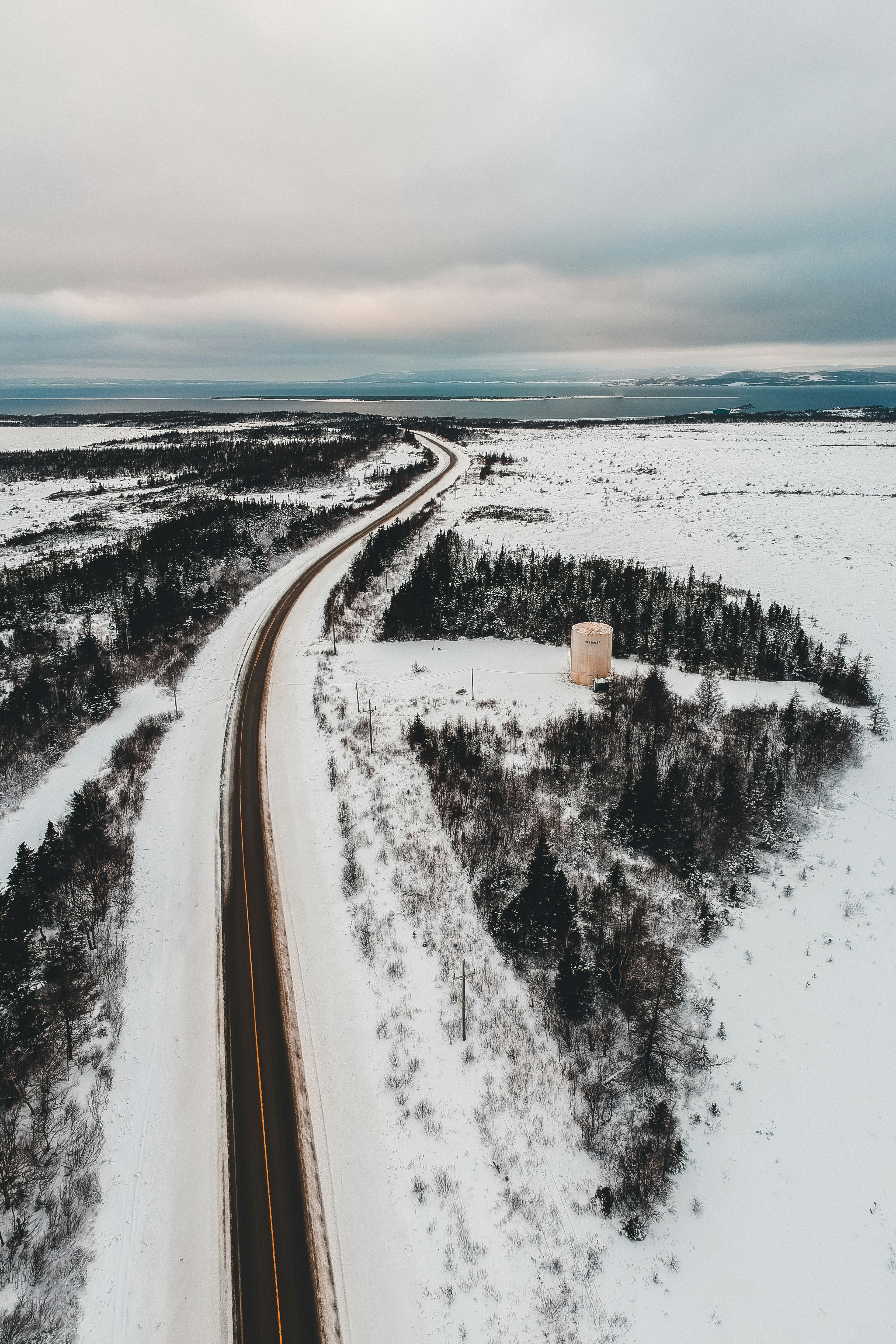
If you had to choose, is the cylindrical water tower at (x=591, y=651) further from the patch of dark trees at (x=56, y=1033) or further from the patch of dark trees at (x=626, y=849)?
the patch of dark trees at (x=56, y=1033)

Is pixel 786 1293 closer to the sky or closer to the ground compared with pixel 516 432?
closer to the ground

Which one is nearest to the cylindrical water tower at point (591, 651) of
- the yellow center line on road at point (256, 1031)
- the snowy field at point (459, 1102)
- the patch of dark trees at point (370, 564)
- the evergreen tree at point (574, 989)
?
the snowy field at point (459, 1102)

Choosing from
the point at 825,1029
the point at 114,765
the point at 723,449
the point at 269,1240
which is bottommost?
the point at 269,1240

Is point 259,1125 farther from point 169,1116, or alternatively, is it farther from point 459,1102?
point 459,1102

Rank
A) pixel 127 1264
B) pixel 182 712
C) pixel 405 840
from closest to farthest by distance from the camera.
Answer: pixel 127 1264 → pixel 405 840 → pixel 182 712

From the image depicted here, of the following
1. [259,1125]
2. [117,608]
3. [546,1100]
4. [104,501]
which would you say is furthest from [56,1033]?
[104,501]

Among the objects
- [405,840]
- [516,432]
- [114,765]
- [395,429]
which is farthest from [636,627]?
[395,429]

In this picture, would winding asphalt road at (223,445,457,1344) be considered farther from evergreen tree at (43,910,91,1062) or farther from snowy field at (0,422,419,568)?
snowy field at (0,422,419,568)

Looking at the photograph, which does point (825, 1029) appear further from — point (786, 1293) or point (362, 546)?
point (362, 546)
